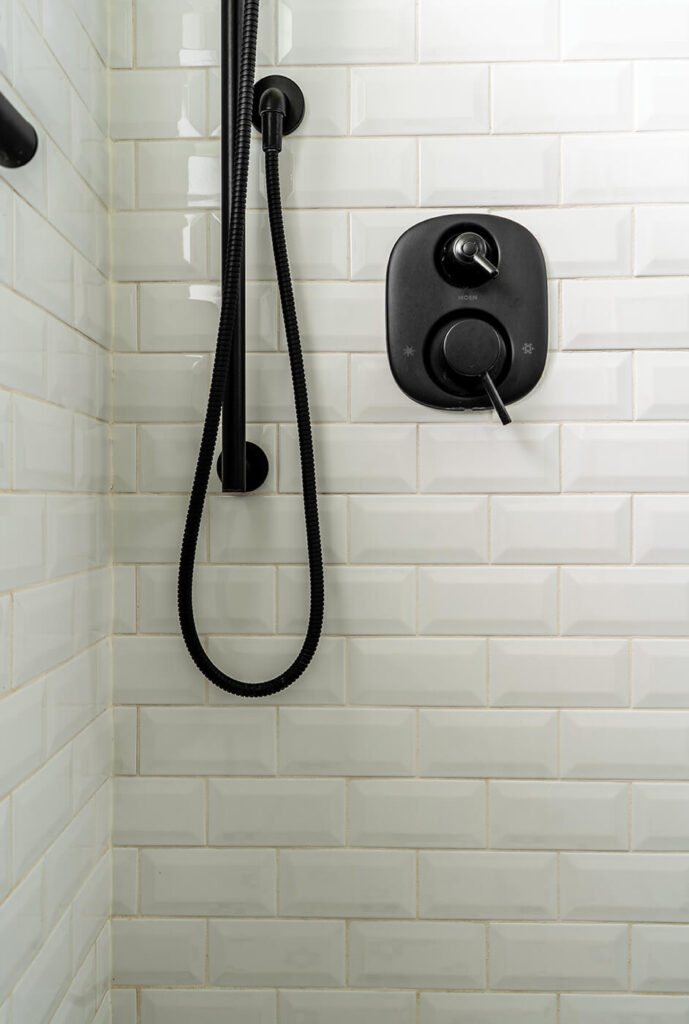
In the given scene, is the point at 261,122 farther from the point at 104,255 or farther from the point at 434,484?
the point at 434,484

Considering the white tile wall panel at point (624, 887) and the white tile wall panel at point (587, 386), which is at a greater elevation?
the white tile wall panel at point (587, 386)

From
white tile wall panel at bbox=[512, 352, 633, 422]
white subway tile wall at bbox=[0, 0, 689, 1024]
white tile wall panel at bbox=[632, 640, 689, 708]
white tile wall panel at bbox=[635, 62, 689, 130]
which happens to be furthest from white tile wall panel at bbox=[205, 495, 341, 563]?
white tile wall panel at bbox=[635, 62, 689, 130]

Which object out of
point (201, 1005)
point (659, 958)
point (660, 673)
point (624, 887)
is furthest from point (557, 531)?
point (201, 1005)

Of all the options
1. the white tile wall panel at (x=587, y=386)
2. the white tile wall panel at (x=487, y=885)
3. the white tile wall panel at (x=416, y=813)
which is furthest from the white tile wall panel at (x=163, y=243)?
the white tile wall panel at (x=487, y=885)

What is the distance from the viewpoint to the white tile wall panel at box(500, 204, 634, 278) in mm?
998

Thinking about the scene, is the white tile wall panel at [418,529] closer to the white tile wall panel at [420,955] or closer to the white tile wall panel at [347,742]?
the white tile wall panel at [347,742]

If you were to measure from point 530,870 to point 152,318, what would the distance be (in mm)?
903

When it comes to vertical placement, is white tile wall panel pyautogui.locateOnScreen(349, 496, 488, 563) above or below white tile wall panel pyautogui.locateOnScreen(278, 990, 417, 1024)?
above

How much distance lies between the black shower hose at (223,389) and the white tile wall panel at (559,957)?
47 cm

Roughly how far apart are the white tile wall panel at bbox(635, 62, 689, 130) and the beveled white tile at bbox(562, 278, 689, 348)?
21 cm

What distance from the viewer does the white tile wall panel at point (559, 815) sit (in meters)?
1.01

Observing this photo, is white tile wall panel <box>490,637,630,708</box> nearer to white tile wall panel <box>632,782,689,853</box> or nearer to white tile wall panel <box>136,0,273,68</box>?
white tile wall panel <box>632,782,689,853</box>

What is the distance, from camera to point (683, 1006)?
1008 mm

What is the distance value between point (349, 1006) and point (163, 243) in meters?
1.06
